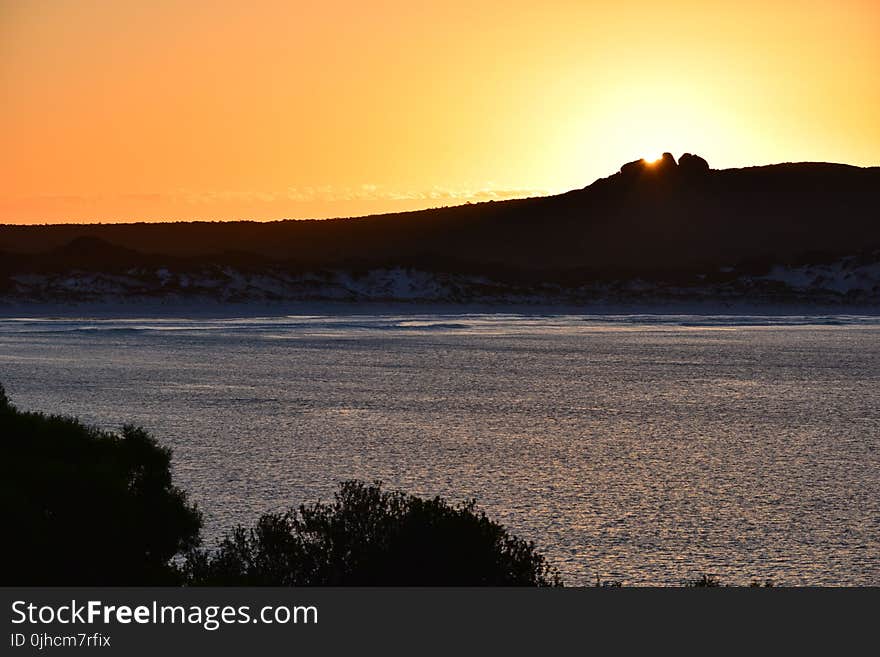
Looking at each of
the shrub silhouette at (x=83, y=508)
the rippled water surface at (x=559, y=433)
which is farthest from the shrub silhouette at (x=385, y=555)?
the rippled water surface at (x=559, y=433)

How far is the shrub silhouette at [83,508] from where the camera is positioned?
9602 millimetres

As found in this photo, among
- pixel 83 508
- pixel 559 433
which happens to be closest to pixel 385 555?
pixel 83 508

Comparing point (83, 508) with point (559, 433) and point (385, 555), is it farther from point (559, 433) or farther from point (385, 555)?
point (559, 433)

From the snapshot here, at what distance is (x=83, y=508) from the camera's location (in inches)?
398

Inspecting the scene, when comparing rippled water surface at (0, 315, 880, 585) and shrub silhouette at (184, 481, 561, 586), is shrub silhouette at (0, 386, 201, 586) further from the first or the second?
rippled water surface at (0, 315, 880, 585)

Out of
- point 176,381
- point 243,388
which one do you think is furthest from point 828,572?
point 176,381

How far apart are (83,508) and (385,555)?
2863mm

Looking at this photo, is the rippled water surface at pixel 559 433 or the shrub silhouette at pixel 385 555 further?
the rippled water surface at pixel 559 433

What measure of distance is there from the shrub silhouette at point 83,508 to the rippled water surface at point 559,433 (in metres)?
4.36

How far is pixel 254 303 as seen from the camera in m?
117

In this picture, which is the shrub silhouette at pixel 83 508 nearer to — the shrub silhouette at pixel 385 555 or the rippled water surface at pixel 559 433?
the shrub silhouette at pixel 385 555

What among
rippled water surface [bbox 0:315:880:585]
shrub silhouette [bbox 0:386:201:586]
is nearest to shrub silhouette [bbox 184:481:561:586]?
shrub silhouette [bbox 0:386:201:586]
